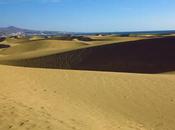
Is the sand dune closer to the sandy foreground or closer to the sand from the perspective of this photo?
the sand

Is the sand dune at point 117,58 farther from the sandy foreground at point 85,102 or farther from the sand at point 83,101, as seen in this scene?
the sandy foreground at point 85,102

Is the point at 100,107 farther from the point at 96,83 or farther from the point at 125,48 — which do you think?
the point at 125,48

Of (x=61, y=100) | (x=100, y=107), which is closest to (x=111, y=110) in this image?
(x=100, y=107)

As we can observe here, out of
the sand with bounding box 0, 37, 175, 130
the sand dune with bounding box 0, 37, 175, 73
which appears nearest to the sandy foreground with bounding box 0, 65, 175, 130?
the sand with bounding box 0, 37, 175, 130

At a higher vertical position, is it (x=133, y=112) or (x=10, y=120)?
(x=10, y=120)

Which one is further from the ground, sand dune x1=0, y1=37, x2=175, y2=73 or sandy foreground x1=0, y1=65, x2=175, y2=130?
sandy foreground x1=0, y1=65, x2=175, y2=130

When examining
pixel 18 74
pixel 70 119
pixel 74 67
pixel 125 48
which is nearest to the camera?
pixel 70 119
